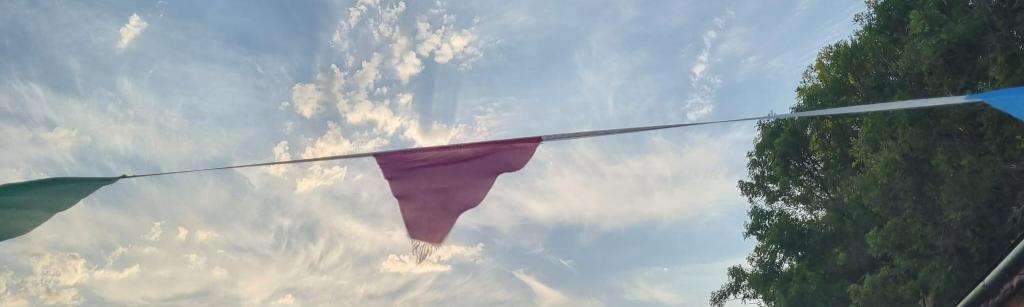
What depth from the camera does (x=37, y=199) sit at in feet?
20.5

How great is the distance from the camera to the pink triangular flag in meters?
5.42

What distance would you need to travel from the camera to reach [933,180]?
15.4 meters

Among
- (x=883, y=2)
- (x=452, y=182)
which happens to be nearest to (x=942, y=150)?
(x=883, y=2)

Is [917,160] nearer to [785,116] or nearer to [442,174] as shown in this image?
[785,116]

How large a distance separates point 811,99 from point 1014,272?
572 inches

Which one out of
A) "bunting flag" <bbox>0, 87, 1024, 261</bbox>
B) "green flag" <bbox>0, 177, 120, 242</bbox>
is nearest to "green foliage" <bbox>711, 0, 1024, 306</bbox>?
"bunting flag" <bbox>0, 87, 1024, 261</bbox>

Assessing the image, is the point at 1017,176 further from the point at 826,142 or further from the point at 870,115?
the point at 826,142

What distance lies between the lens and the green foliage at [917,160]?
13.9 m

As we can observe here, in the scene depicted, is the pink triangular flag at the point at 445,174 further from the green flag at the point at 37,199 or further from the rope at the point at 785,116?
the green flag at the point at 37,199

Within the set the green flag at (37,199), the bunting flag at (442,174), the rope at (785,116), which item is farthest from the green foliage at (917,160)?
the green flag at (37,199)

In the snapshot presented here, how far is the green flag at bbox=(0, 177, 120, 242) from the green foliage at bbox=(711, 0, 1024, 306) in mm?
13217

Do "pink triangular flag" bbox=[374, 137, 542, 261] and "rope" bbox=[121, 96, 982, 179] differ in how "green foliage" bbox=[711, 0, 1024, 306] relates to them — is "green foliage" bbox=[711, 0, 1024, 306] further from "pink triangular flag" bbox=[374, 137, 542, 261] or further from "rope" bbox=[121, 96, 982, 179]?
"pink triangular flag" bbox=[374, 137, 542, 261]

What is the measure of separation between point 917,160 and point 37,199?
16.7 m

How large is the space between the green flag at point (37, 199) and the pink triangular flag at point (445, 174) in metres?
2.75
